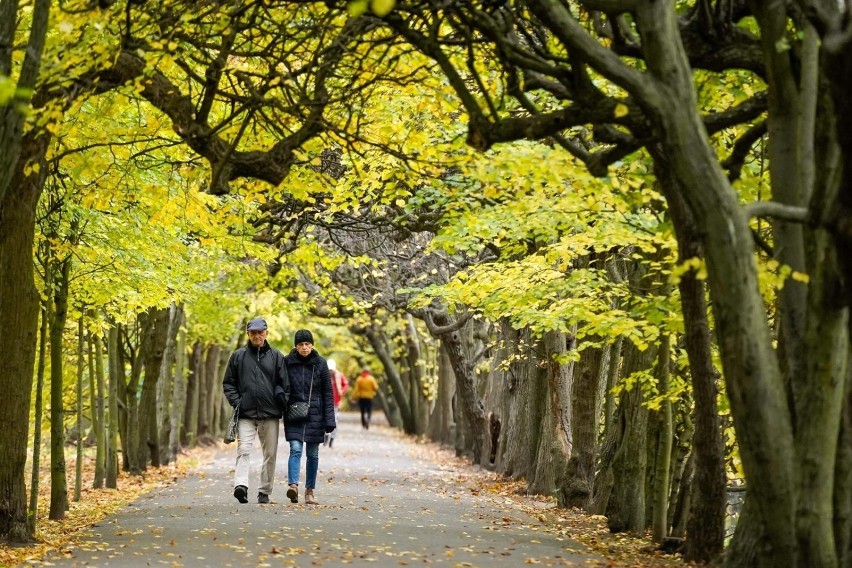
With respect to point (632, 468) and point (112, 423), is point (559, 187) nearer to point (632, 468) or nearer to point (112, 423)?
point (632, 468)

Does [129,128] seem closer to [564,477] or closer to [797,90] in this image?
[564,477]

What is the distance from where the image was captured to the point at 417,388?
4794 centimetres

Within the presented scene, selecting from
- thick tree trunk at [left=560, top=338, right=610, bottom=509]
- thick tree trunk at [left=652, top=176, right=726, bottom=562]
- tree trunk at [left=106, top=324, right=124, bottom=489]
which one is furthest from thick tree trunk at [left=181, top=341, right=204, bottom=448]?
thick tree trunk at [left=652, top=176, right=726, bottom=562]

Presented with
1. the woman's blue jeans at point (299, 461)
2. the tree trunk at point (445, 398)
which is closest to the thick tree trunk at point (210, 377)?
the tree trunk at point (445, 398)

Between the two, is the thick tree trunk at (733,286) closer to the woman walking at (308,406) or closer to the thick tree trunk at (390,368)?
the woman walking at (308,406)

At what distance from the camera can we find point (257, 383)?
597 inches

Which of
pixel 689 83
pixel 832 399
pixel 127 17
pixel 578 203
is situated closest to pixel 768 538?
pixel 832 399

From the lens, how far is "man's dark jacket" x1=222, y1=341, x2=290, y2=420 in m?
15.2

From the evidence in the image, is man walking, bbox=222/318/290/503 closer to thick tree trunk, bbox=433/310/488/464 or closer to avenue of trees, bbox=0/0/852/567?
avenue of trees, bbox=0/0/852/567

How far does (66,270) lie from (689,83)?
866cm

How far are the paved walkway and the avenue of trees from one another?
1211 millimetres

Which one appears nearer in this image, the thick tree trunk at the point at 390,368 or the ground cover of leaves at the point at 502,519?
the ground cover of leaves at the point at 502,519

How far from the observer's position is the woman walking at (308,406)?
607 inches

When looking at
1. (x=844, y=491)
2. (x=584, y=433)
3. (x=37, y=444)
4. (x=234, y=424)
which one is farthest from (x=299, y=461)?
(x=844, y=491)
